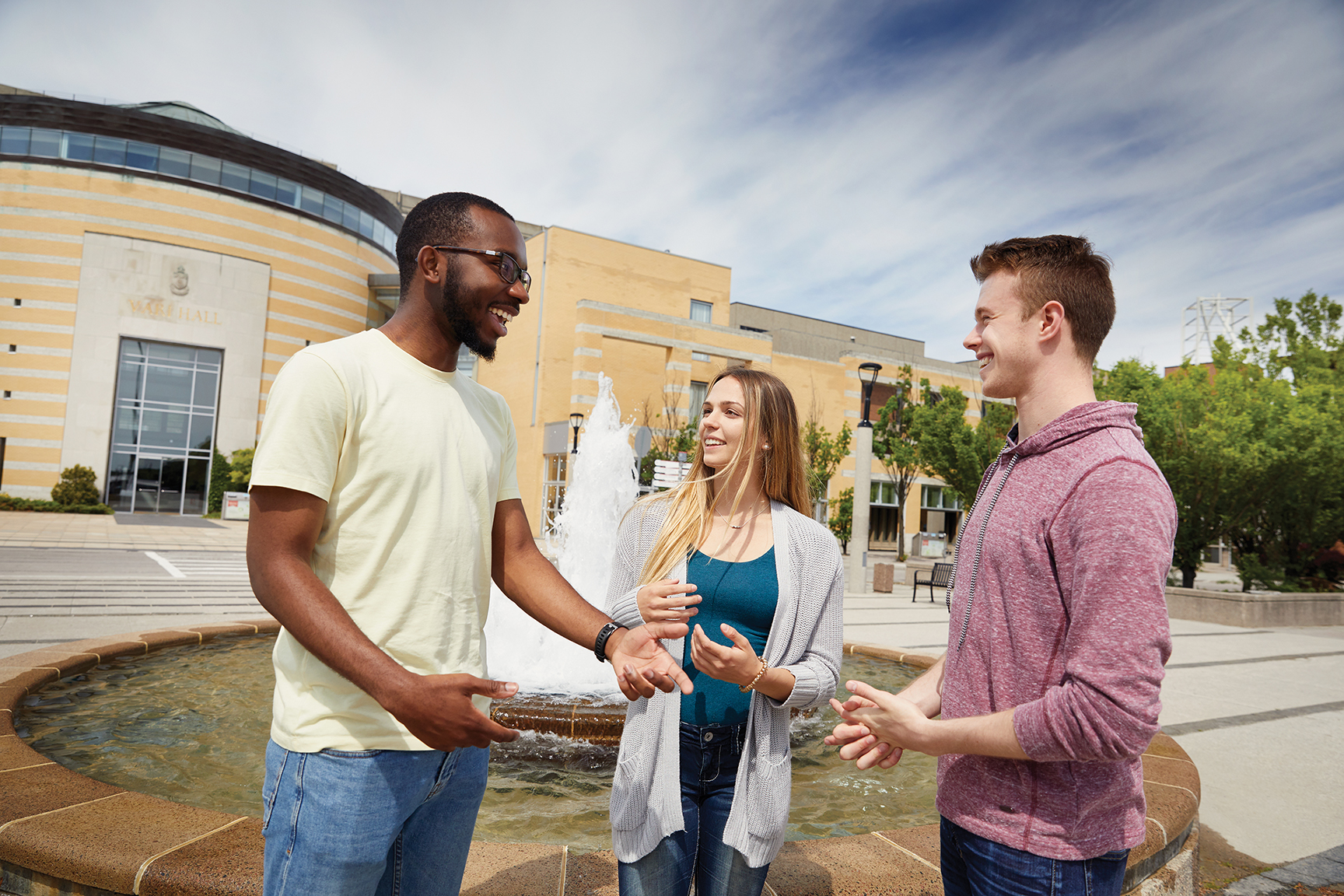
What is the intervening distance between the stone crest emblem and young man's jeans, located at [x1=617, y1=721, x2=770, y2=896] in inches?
1593

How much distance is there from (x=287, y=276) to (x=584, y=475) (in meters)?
33.3

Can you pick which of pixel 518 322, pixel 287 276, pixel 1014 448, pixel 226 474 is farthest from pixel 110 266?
pixel 1014 448

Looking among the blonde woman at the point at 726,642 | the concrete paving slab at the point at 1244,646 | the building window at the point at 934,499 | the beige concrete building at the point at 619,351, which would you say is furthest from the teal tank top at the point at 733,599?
the building window at the point at 934,499

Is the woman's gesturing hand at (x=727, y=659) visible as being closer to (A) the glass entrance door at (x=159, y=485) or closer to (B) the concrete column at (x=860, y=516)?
(B) the concrete column at (x=860, y=516)

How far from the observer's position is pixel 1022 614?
5.12 feet

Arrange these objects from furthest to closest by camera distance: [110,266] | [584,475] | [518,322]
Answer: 1. [518,322]
2. [110,266]
3. [584,475]

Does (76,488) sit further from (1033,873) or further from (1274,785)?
(1033,873)

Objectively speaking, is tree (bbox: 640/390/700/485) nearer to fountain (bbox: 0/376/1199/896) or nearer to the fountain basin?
fountain (bbox: 0/376/1199/896)

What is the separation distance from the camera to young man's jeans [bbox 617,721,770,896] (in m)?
2.16

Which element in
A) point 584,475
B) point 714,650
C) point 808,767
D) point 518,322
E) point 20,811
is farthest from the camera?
point 518,322

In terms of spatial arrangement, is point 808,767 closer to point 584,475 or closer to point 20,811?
point 20,811

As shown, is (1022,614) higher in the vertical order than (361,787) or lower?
higher

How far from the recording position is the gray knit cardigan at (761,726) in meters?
2.12

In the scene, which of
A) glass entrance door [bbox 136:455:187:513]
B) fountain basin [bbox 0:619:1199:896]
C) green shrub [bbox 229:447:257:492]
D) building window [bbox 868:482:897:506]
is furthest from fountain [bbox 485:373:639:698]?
building window [bbox 868:482:897:506]
